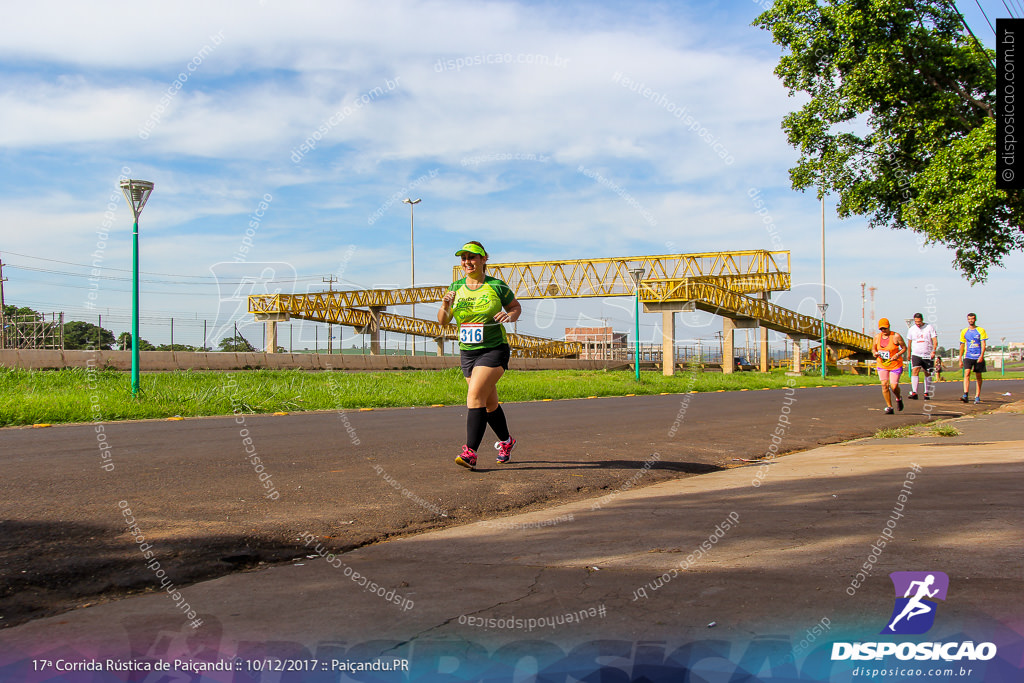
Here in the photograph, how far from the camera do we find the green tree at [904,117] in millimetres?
14062

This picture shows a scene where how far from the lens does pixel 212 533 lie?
4.16 meters

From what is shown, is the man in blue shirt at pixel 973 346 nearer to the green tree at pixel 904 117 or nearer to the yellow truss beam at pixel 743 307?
the green tree at pixel 904 117

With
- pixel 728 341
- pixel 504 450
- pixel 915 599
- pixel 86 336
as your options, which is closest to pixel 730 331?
pixel 728 341

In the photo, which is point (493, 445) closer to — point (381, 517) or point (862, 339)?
point (381, 517)

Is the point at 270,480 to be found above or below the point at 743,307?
below

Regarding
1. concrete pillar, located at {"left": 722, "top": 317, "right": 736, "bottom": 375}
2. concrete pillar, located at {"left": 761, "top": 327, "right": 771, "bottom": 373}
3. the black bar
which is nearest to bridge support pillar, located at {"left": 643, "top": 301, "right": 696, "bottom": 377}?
concrete pillar, located at {"left": 722, "top": 317, "right": 736, "bottom": 375}

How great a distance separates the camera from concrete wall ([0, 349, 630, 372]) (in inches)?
884

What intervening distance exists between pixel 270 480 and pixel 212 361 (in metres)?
24.1

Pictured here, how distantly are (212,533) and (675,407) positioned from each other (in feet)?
41.1

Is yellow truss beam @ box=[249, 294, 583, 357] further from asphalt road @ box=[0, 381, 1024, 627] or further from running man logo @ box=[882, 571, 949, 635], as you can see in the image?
running man logo @ box=[882, 571, 949, 635]

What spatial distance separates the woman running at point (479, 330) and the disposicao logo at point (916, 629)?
→ 411cm

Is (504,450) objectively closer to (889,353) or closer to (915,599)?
(915,599)

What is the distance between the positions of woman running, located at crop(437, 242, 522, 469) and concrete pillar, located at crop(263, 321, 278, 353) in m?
38.7

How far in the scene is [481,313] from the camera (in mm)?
6793
